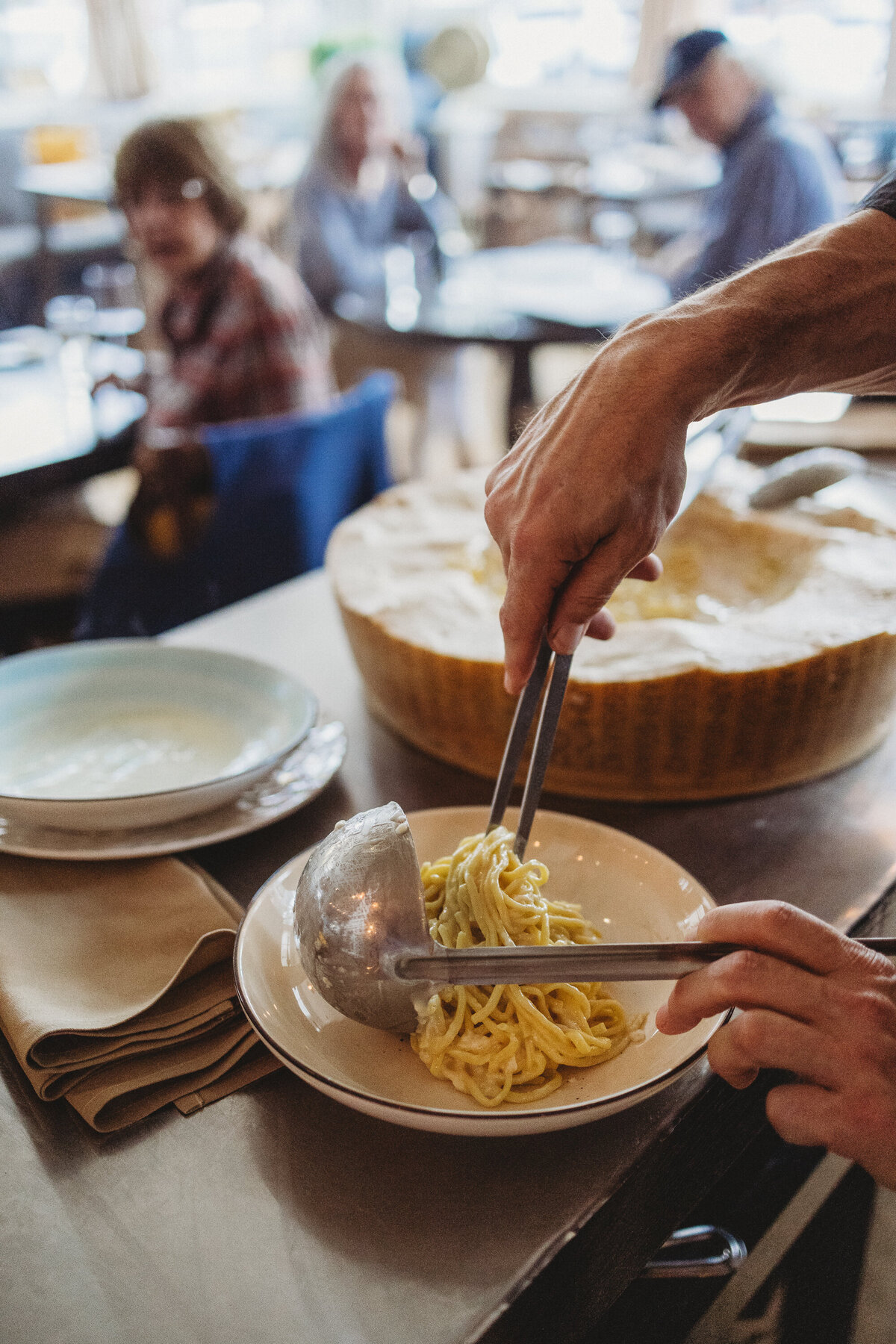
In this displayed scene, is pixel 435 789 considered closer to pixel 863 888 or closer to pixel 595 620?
pixel 595 620

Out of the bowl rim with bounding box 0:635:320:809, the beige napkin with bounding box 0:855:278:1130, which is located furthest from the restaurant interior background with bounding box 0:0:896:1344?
the beige napkin with bounding box 0:855:278:1130

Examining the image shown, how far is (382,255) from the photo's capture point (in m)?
4.36

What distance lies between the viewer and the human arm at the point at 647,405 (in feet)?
2.25

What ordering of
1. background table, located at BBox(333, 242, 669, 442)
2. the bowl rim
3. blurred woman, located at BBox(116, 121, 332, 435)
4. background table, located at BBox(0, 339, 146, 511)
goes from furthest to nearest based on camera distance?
background table, located at BBox(333, 242, 669, 442), blurred woman, located at BBox(116, 121, 332, 435), background table, located at BBox(0, 339, 146, 511), the bowl rim

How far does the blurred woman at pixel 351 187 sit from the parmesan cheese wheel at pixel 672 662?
117 inches

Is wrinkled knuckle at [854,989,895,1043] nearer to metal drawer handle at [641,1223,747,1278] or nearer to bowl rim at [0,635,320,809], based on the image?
metal drawer handle at [641,1223,747,1278]

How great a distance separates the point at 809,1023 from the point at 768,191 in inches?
122

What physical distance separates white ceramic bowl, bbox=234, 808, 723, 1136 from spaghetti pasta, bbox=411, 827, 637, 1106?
1 centimetres

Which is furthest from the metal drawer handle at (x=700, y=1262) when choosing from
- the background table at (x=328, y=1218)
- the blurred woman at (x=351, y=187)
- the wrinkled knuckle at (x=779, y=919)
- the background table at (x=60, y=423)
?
the blurred woman at (x=351, y=187)

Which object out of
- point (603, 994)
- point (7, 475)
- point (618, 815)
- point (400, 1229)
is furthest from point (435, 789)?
point (7, 475)

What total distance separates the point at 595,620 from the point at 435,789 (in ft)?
0.82

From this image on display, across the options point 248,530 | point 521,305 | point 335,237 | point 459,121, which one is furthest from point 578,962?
point 459,121

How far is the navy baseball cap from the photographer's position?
10.2ft

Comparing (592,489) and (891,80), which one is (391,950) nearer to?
(592,489)
